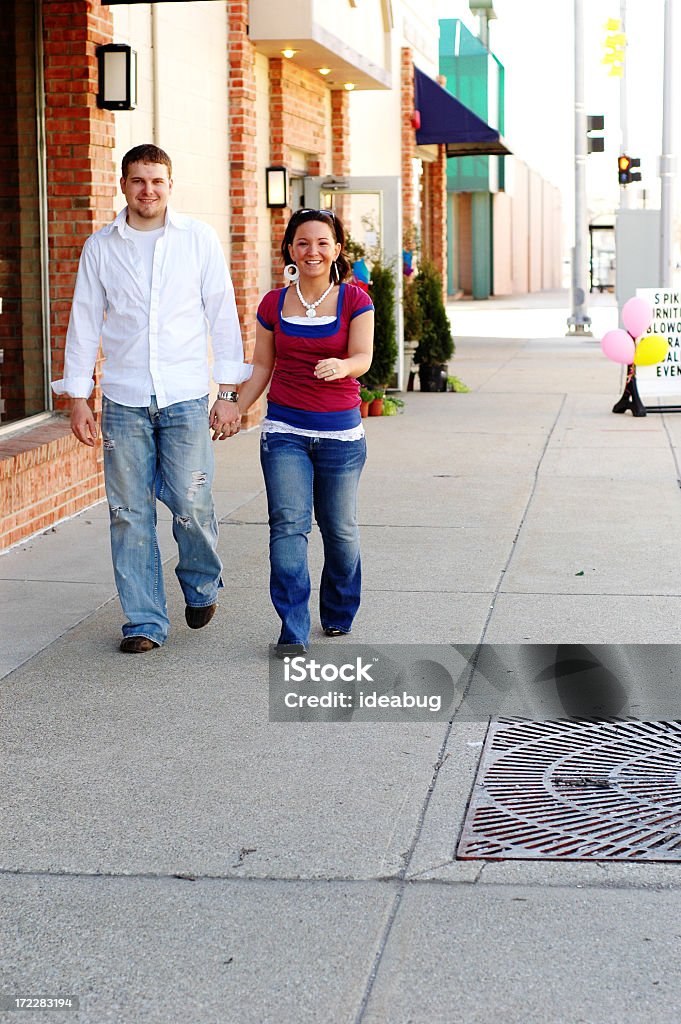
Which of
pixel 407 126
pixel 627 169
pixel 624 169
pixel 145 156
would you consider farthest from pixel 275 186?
pixel 627 169

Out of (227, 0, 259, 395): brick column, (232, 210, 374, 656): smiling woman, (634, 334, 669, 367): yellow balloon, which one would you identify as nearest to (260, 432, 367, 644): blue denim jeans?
(232, 210, 374, 656): smiling woman

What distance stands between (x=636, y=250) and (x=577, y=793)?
57.1 ft

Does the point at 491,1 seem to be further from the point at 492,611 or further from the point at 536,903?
the point at 536,903

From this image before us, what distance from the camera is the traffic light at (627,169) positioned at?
2855cm

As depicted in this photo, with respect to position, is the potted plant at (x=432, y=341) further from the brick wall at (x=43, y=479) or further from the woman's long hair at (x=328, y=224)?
the woman's long hair at (x=328, y=224)

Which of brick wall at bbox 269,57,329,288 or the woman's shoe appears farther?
brick wall at bbox 269,57,329,288

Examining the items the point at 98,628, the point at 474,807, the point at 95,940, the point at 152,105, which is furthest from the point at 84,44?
the point at 95,940

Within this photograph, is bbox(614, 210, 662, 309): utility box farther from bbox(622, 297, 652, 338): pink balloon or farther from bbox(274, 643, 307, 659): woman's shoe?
bbox(274, 643, 307, 659): woman's shoe

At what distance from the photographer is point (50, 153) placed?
9.41 meters

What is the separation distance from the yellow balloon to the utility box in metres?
6.35

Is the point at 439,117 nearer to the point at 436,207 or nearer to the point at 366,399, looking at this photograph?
the point at 436,207

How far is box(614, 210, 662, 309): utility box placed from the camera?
68.8ft

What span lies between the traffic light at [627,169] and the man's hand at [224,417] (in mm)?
23798

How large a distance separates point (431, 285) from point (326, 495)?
39.4ft
